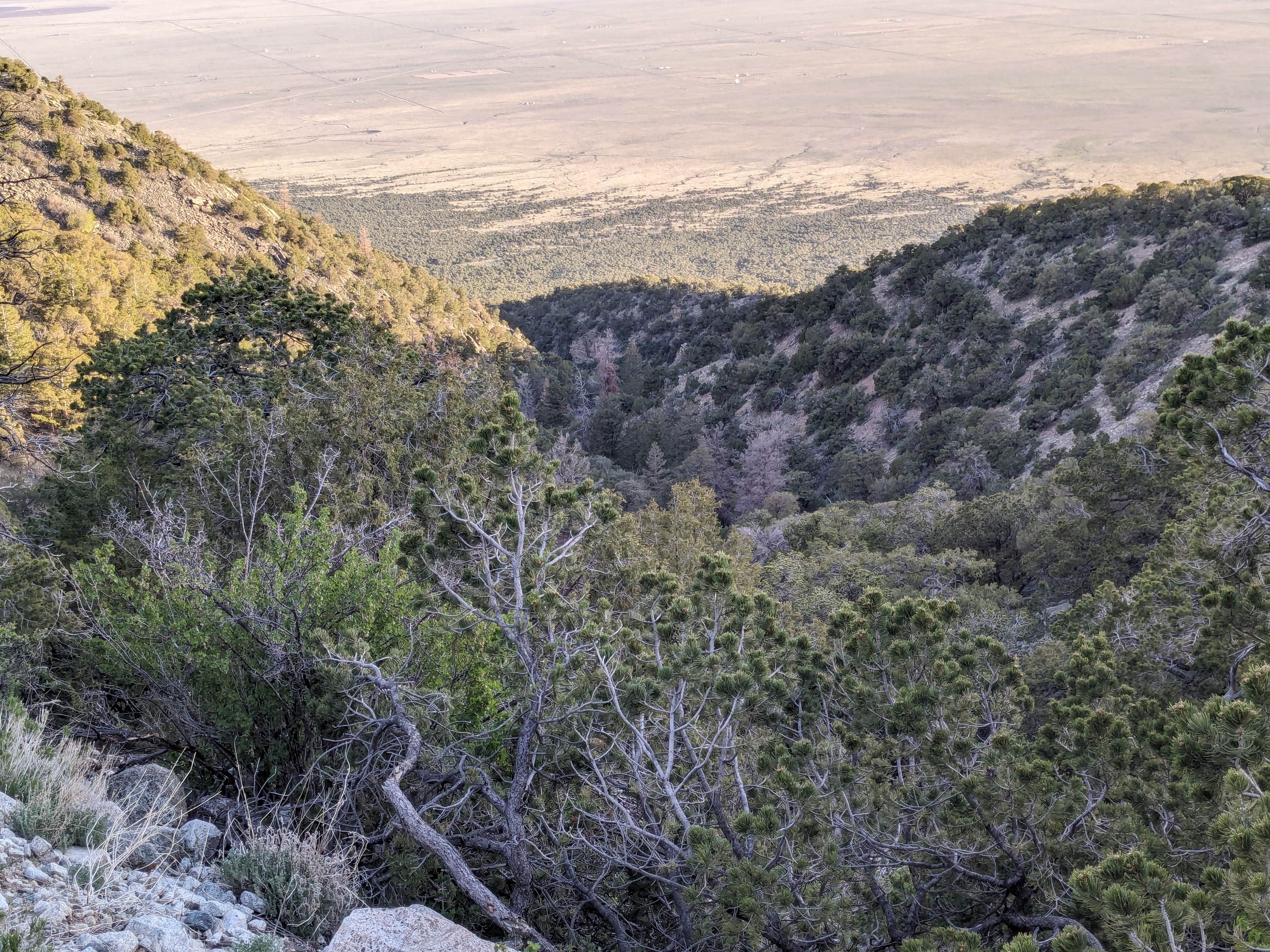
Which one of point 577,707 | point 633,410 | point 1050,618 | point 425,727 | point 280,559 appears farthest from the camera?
point 633,410

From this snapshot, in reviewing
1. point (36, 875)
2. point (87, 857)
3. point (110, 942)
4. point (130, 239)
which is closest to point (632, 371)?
point (130, 239)

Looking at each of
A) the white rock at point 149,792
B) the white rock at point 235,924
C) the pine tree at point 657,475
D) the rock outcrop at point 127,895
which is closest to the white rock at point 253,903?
the rock outcrop at point 127,895

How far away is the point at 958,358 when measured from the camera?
37938 millimetres

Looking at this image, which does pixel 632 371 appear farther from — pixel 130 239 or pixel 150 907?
pixel 150 907

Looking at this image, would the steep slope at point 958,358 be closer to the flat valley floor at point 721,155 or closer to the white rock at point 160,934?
the white rock at point 160,934

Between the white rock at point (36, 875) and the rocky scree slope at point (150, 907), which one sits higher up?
the white rock at point (36, 875)

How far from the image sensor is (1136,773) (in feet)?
18.4

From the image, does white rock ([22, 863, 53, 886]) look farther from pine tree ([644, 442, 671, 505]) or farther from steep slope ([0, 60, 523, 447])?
pine tree ([644, 442, 671, 505])

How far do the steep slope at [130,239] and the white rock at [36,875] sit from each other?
1099 centimetres

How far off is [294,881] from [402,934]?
673 millimetres

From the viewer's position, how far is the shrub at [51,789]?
167 inches

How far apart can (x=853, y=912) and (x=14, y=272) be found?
79.6ft

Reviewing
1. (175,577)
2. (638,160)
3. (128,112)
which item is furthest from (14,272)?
(128,112)

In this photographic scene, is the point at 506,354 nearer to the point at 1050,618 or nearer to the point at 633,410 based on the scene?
the point at 633,410
